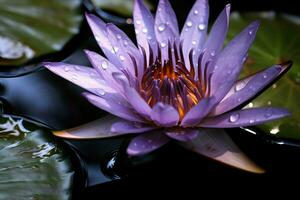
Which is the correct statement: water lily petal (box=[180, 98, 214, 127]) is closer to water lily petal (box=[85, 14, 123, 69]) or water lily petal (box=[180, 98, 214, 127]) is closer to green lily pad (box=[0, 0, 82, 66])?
water lily petal (box=[85, 14, 123, 69])

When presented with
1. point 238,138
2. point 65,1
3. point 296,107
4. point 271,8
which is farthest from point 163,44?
point 271,8

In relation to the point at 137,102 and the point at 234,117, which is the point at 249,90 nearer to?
the point at 234,117

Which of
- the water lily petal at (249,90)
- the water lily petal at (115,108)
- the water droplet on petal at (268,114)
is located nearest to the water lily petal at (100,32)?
the water lily petal at (115,108)

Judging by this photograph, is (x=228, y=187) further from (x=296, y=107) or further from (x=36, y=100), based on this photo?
(x=36, y=100)

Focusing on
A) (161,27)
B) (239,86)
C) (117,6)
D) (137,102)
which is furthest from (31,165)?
(117,6)

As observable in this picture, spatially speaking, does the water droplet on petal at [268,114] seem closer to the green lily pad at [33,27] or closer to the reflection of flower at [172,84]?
the reflection of flower at [172,84]

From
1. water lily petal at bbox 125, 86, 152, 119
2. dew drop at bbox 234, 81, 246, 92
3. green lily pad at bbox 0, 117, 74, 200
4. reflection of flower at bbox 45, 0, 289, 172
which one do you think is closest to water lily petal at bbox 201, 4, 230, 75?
reflection of flower at bbox 45, 0, 289, 172
